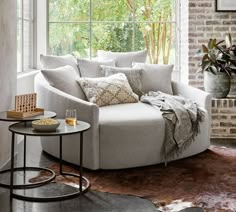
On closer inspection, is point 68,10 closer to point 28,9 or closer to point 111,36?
point 28,9

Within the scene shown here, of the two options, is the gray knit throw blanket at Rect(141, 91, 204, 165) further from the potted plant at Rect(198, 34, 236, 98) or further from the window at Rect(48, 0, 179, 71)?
the window at Rect(48, 0, 179, 71)

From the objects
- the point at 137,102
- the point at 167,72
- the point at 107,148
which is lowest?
the point at 107,148

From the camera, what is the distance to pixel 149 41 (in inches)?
225

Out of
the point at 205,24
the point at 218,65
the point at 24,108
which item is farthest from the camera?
the point at 205,24

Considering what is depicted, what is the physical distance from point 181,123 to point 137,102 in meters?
0.70

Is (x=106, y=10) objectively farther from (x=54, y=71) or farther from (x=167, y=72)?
(x=54, y=71)

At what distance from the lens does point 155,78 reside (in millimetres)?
4723

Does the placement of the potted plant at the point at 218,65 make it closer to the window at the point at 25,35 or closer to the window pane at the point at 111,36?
the window pane at the point at 111,36

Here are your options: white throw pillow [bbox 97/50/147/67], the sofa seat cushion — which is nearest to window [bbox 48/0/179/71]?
white throw pillow [bbox 97/50/147/67]

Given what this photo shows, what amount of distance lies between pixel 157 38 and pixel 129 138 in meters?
2.48

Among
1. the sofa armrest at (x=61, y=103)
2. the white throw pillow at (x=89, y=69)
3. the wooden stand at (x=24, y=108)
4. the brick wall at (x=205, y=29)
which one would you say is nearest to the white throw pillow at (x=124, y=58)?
the white throw pillow at (x=89, y=69)

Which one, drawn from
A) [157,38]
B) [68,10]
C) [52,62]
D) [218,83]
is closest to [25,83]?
[52,62]

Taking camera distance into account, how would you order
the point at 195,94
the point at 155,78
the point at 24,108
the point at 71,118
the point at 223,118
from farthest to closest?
the point at 223,118
the point at 155,78
the point at 195,94
the point at 24,108
the point at 71,118

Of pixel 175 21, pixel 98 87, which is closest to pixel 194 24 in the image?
pixel 175 21
